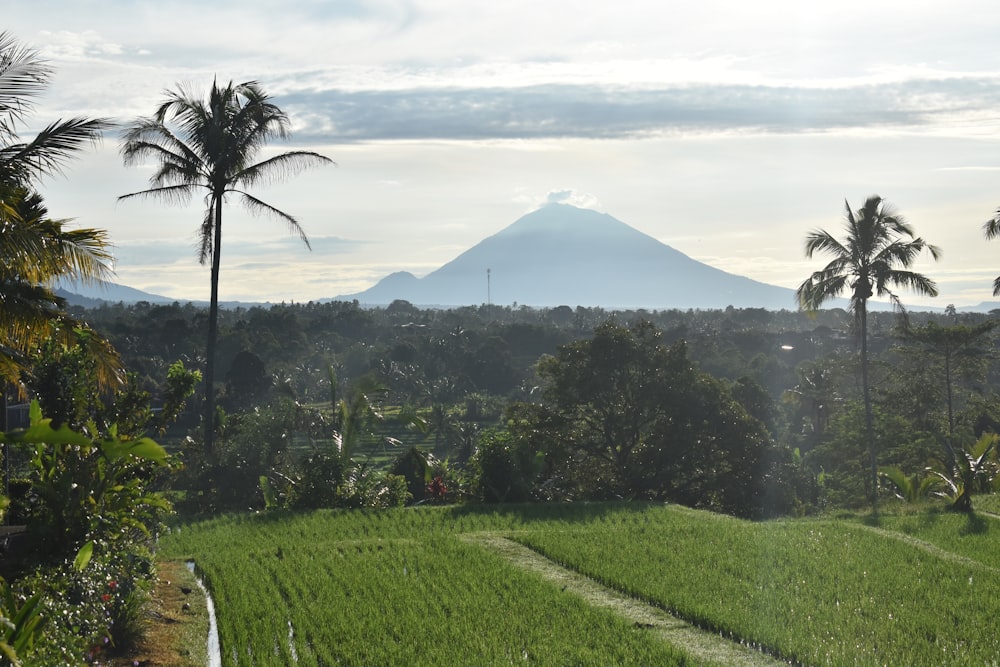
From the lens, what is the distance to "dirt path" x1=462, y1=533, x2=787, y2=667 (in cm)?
1020

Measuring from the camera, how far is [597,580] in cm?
1384

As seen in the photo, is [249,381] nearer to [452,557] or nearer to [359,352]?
[359,352]

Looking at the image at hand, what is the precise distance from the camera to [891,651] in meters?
10.0

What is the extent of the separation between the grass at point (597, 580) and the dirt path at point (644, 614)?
19cm

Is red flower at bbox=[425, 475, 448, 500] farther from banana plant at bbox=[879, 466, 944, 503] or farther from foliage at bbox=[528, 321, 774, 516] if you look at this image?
banana plant at bbox=[879, 466, 944, 503]

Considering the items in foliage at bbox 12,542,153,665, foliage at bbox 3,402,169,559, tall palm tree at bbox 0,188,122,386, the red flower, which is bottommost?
the red flower

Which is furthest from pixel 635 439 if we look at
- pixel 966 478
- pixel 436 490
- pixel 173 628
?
pixel 173 628

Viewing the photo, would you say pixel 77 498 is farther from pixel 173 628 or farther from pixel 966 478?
pixel 966 478

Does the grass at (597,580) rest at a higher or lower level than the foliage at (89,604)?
lower

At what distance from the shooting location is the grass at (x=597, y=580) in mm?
10414

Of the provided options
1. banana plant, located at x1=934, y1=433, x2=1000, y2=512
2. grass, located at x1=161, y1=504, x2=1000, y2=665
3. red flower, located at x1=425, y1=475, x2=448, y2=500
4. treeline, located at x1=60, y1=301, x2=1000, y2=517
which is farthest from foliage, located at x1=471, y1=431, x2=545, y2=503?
banana plant, located at x1=934, y1=433, x2=1000, y2=512

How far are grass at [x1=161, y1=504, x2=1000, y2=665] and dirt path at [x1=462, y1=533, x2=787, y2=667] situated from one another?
193mm

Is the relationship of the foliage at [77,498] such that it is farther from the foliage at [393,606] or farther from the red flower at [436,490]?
the red flower at [436,490]

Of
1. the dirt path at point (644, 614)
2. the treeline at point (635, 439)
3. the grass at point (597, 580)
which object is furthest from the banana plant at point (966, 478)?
the dirt path at point (644, 614)
